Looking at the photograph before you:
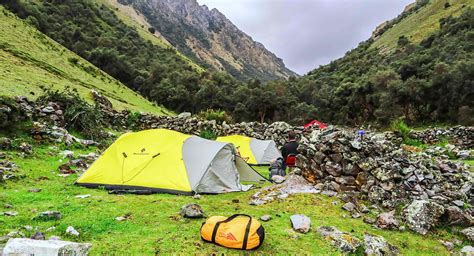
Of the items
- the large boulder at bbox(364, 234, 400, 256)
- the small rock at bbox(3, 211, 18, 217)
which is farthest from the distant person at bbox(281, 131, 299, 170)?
the small rock at bbox(3, 211, 18, 217)

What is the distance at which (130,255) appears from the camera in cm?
425

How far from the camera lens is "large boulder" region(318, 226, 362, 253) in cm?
491

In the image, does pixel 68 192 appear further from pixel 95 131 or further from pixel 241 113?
pixel 241 113

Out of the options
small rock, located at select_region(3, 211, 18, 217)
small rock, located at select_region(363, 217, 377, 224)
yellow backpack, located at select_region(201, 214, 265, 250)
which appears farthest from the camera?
small rock, located at select_region(363, 217, 377, 224)

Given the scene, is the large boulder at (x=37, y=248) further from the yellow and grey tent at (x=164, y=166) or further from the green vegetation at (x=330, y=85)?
the green vegetation at (x=330, y=85)

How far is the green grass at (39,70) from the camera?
59.0 feet

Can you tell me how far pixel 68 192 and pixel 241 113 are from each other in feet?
112

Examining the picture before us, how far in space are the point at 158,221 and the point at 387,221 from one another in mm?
4297

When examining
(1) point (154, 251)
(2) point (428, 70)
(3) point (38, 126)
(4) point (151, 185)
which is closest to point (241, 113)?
(2) point (428, 70)

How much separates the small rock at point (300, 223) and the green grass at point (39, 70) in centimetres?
1502

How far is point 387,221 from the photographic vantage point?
6031 millimetres

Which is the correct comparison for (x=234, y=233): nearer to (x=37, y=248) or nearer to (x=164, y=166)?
(x=37, y=248)

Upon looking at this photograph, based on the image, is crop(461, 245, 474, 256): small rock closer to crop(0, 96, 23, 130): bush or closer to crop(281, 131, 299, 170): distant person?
crop(281, 131, 299, 170): distant person

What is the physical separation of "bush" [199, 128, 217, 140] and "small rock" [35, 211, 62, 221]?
45.5 ft
